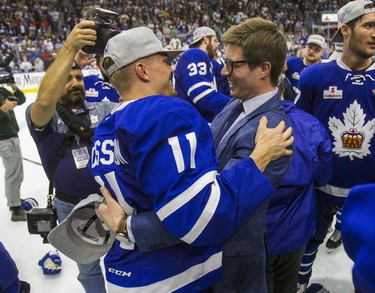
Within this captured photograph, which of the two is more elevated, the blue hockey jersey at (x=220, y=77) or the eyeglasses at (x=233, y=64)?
the eyeglasses at (x=233, y=64)

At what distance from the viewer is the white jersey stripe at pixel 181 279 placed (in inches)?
45.4

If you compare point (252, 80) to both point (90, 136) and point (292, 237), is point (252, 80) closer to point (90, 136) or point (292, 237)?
point (292, 237)

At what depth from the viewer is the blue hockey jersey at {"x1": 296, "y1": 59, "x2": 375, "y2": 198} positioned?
2145 mm

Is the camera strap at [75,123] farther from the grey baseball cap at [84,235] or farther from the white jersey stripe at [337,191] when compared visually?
the white jersey stripe at [337,191]

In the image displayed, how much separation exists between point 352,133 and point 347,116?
4.3 inches

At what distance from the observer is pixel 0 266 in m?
1.10

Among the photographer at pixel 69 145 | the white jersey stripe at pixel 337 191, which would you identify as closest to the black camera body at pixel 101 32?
the photographer at pixel 69 145

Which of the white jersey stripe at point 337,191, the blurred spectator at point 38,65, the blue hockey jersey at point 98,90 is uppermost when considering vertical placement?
the blue hockey jersey at point 98,90

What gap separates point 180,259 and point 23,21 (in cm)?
1829

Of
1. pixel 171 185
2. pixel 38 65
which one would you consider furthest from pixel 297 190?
pixel 38 65

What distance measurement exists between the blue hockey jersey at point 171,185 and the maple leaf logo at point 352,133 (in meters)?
1.34

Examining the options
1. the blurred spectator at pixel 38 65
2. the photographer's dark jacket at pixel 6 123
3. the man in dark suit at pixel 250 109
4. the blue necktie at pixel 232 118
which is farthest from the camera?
the blurred spectator at pixel 38 65

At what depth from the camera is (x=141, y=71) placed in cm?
123

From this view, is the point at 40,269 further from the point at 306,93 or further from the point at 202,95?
the point at 306,93
